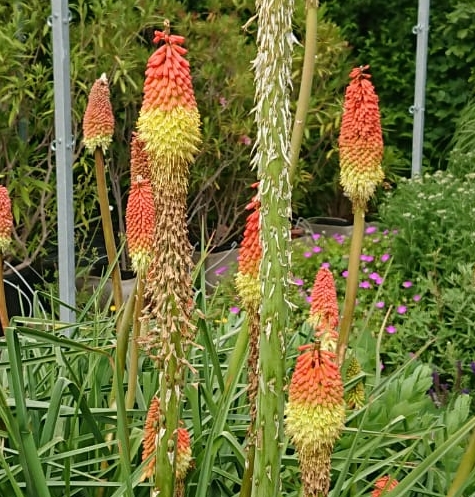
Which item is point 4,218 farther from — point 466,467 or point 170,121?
point 466,467

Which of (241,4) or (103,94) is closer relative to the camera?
(103,94)

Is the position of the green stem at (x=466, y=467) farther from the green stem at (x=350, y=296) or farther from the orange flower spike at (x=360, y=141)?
the orange flower spike at (x=360, y=141)

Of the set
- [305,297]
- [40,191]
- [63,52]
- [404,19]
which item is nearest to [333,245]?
[305,297]

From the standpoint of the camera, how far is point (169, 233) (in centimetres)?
137

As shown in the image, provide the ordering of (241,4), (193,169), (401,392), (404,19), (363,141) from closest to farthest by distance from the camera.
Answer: (363,141), (401,392), (193,169), (241,4), (404,19)

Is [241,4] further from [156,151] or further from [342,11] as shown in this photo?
[156,151]

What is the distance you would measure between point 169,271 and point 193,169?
474cm

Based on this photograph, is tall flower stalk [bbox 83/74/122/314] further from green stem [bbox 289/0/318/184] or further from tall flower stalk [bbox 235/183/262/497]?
green stem [bbox 289/0/318/184]

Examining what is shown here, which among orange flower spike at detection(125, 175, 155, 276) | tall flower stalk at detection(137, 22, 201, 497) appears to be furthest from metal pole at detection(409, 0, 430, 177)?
tall flower stalk at detection(137, 22, 201, 497)

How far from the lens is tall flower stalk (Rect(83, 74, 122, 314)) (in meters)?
2.19

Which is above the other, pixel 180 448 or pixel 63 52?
pixel 63 52

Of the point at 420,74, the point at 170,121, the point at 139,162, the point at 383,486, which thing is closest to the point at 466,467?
the point at 383,486

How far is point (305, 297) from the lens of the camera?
493 cm

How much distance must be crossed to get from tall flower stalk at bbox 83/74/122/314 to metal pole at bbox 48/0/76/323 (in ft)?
6.08
